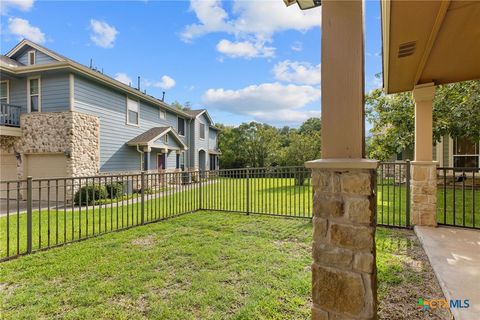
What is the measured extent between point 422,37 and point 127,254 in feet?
16.2

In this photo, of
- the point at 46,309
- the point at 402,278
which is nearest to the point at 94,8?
the point at 46,309

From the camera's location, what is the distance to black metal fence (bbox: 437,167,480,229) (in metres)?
4.27

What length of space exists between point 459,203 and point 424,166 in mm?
4298

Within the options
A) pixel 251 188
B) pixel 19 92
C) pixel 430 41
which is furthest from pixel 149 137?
pixel 430 41

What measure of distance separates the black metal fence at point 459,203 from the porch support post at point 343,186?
3.40m

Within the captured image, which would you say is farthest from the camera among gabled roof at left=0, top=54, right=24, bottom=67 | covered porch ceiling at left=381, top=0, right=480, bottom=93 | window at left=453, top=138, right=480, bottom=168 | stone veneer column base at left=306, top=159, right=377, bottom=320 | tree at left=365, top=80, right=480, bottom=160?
window at left=453, top=138, right=480, bottom=168

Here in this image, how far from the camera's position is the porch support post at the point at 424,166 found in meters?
4.60

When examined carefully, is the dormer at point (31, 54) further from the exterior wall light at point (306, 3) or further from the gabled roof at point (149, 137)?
the exterior wall light at point (306, 3)

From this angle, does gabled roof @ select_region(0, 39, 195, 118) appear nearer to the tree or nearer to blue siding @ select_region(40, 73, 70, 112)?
blue siding @ select_region(40, 73, 70, 112)

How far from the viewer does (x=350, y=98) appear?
1762 mm

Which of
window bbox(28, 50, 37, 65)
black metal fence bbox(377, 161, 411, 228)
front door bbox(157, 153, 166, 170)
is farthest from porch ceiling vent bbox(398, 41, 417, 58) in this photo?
front door bbox(157, 153, 166, 170)

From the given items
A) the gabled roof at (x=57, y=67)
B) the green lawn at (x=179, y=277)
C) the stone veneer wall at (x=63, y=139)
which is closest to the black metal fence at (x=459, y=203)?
the green lawn at (x=179, y=277)
